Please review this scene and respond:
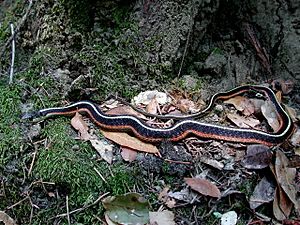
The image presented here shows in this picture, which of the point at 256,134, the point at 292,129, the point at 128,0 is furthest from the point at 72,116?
the point at 292,129

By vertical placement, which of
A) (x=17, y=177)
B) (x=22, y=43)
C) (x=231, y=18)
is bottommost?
(x=17, y=177)

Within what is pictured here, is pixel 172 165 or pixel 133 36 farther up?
pixel 133 36

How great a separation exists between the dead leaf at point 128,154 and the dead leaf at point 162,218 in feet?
1.38

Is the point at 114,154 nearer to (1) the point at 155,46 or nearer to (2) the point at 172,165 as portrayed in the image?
(2) the point at 172,165

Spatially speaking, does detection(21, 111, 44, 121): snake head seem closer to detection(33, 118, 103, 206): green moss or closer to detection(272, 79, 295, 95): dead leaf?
detection(33, 118, 103, 206): green moss

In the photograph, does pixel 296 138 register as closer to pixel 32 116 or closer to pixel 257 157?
pixel 257 157

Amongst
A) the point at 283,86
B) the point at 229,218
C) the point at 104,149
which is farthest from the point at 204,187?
the point at 283,86

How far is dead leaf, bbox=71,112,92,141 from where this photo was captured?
3.13 m

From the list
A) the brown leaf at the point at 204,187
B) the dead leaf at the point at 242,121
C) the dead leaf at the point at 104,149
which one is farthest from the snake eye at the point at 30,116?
the dead leaf at the point at 242,121

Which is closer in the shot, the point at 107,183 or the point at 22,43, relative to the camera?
the point at 107,183

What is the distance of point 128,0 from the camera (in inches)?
142

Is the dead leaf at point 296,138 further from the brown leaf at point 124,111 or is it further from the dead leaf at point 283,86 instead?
the brown leaf at point 124,111

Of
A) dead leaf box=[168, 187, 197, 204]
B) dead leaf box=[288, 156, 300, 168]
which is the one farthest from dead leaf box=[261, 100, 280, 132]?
dead leaf box=[168, 187, 197, 204]

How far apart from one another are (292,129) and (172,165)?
956 mm
